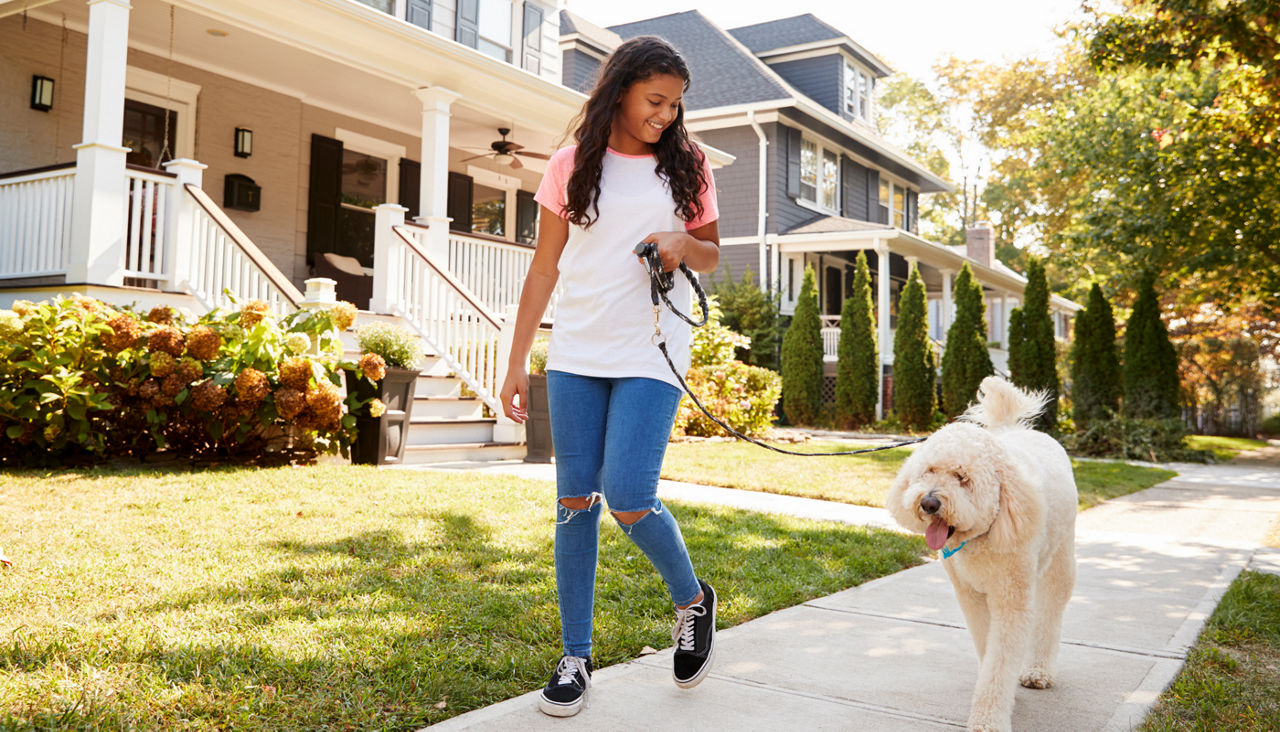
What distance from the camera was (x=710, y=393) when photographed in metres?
11.9

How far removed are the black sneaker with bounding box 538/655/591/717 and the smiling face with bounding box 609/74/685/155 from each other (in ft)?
4.75

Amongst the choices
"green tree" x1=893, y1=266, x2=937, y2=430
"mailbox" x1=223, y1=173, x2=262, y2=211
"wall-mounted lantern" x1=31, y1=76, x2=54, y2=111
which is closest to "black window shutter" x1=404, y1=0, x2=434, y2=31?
"mailbox" x1=223, y1=173, x2=262, y2=211

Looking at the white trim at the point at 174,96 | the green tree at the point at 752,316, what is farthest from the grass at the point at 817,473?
the green tree at the point at 752,316

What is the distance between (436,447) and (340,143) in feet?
18.0

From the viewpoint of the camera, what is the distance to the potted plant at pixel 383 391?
719 centimetres

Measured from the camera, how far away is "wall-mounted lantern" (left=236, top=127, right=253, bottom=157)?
10.6 metres

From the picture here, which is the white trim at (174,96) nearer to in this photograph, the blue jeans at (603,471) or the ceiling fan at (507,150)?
the ceiling fan at (507,150)

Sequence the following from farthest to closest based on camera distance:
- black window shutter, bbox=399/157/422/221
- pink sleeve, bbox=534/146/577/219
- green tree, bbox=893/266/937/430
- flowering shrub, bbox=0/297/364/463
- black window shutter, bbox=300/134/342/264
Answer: green tree, bbox=893/266/937/430, black window shutter, bbox=399/157/422/221, black window shutter, bbox=300/134/342/264, flowering shrub, bbox=0/297/364/463, pink sleeve, bbox=534/146/577/219

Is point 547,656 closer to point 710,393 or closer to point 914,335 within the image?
point 710,393

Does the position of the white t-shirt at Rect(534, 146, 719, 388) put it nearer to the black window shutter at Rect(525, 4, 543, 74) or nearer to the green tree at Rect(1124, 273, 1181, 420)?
the black window shutter at Rect(525, 4, 543, 74)

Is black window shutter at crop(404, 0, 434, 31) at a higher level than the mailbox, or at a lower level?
higher

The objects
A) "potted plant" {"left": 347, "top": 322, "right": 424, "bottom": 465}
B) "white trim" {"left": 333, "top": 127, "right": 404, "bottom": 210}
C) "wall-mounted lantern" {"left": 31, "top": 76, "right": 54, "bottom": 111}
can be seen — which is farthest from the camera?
"white trim" {"left": 333, "top": 127, "right": 404, "bottom": 210}

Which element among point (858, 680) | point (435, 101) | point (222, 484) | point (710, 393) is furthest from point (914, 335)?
point (858, 680)

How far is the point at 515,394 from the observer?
2795 millimetres
